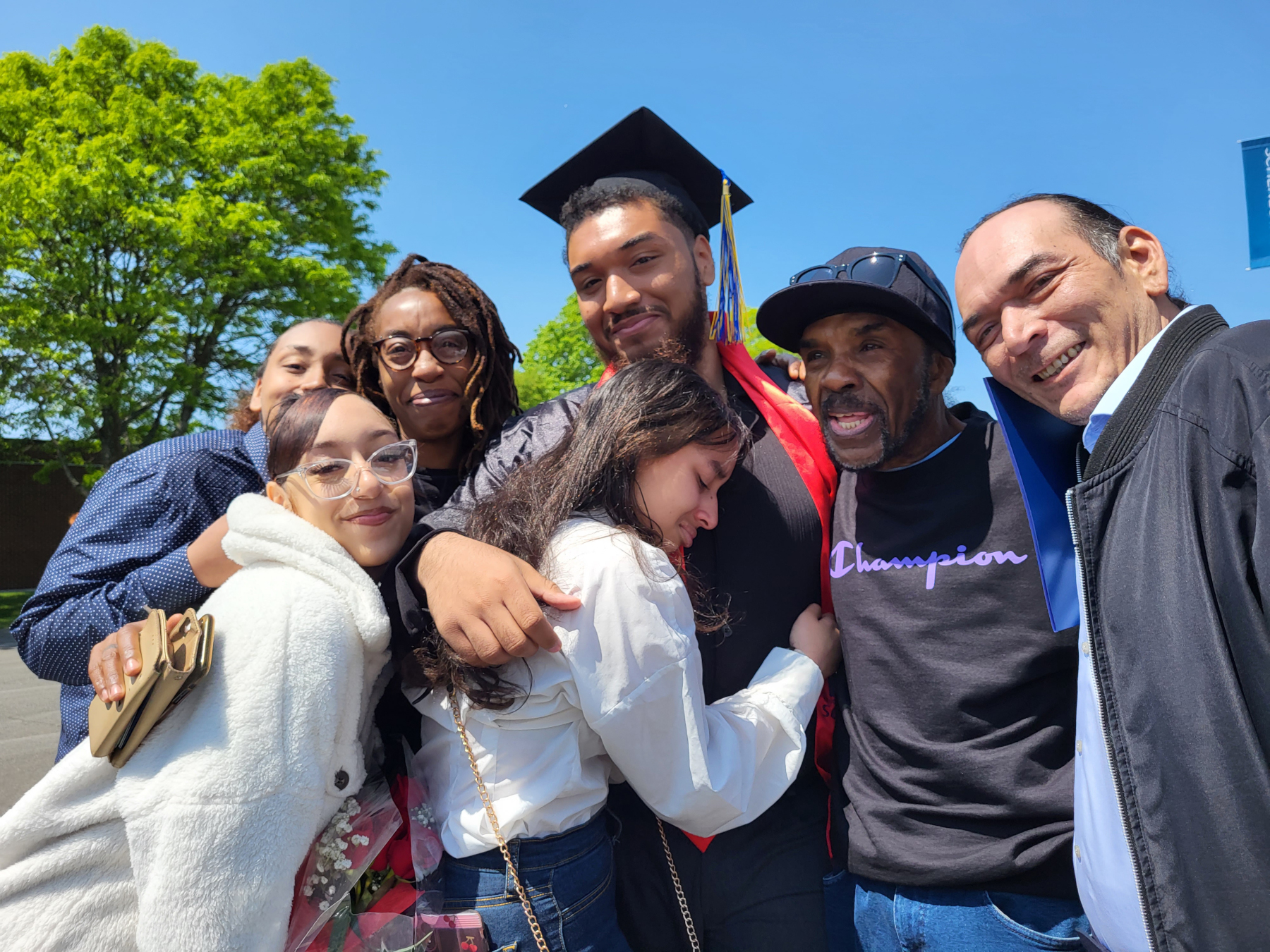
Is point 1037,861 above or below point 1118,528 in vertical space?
below

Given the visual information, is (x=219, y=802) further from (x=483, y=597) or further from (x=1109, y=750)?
(x=1109, y=750)

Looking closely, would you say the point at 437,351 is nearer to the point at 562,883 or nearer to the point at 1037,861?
the point at 562,883

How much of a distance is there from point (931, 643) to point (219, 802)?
1.64m

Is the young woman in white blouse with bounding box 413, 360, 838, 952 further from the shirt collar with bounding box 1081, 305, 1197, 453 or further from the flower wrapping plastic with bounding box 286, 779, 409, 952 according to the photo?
the shirt collar with bounding box 1081, 305, 1197, 453

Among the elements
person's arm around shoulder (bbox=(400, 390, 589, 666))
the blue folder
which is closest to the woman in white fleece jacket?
person's arm around shoulder (bbox=(400, 390, 589, 666))

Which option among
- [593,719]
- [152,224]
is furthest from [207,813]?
[152,224]

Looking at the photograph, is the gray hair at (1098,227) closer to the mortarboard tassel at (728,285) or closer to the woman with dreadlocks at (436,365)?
the mortarboard tassel at (728,285)

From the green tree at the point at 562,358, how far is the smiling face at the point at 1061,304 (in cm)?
1706

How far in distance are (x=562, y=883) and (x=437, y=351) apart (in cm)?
194

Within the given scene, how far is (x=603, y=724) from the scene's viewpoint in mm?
1653

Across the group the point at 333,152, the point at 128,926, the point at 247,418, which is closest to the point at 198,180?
the point at 333,152

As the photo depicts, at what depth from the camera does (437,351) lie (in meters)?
2.94

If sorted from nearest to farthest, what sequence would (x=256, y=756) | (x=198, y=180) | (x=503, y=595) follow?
(x=256, y=756) → (x=503, y=595) → (x=198, y=180)

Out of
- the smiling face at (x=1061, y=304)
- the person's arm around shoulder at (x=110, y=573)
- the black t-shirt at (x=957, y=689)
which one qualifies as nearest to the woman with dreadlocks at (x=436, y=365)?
the person's arm around shoulder at (x=110, y=573)
